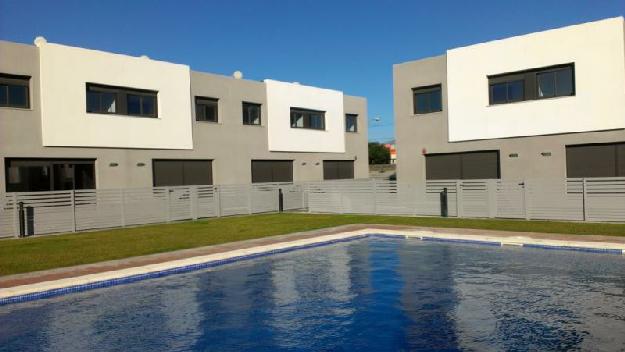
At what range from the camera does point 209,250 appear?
12969 millimetres

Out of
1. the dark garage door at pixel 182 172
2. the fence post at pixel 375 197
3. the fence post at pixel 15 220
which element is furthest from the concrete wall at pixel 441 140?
the fence post at pixel 15 220

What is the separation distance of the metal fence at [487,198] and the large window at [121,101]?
347 inches

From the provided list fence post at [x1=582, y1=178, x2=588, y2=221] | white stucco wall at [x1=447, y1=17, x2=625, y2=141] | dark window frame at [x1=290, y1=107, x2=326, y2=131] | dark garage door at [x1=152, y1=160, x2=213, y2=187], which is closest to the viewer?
fence post at [x1=582, y1=178, x2=588, y2=221]

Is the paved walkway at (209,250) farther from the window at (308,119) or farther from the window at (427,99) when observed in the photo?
the window at (308,119)

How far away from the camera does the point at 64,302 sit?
884 centimetres

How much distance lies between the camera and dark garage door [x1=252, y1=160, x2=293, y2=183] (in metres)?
29.2

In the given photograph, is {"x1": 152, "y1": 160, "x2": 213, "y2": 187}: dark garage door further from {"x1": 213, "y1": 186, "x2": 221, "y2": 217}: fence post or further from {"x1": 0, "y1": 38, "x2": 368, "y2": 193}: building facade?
{"x1": 213, "y1": 186, "x2": 221, "y2": 217}: fence post

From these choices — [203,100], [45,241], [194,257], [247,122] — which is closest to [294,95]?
[247,122]

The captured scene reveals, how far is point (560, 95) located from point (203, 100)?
Answer: 16.8 metres

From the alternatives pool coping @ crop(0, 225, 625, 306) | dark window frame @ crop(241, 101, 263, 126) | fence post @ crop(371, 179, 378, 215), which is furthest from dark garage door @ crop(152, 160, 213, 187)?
pool coping @ crop(0, 225, 625, 306)

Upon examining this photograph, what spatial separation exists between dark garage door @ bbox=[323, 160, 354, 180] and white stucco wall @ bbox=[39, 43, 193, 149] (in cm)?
1109

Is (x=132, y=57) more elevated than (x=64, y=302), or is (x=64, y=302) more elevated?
(x=132, y=57)

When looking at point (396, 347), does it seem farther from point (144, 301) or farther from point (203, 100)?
point (203, 100)

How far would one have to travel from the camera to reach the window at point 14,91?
61.3 ft
